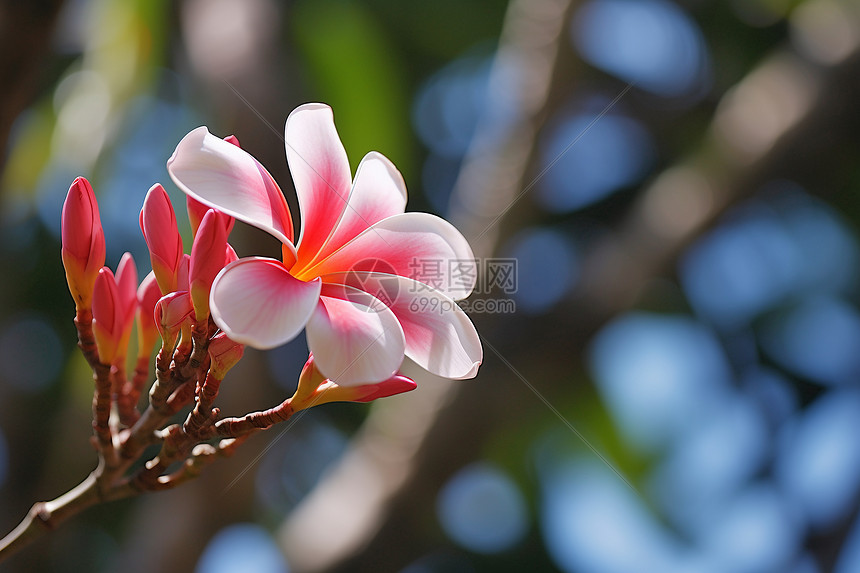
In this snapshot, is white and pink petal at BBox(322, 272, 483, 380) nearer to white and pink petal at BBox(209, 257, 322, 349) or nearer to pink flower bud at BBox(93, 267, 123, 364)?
white and pink petal at BBox(209, 257, 322, 349)

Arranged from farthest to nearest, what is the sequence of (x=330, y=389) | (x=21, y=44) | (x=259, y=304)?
1. (x=21, y=44)
2. (x=330, y=389)
3. (x=259, y=304)

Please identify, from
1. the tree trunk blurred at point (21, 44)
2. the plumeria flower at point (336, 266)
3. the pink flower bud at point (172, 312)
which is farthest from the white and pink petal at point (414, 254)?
the tree trunk blurred at point (21, 44)

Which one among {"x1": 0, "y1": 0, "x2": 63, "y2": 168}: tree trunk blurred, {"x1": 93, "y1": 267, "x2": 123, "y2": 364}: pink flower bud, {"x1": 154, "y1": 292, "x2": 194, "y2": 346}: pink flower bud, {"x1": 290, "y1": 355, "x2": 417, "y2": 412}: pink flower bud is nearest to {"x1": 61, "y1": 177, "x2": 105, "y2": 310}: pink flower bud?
{"x1": 93, "y1": 267, "x2": 123, "y2": 364}: pink flower bud

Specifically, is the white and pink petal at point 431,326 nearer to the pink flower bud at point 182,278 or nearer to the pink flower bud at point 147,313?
the pink flower bud at point 182,278

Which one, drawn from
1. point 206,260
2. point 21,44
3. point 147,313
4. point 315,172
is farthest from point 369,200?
point 21,44

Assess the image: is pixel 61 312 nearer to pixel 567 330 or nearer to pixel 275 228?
pixel 567 330

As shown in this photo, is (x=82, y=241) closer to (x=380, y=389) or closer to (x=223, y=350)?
(x=223, y=350)
